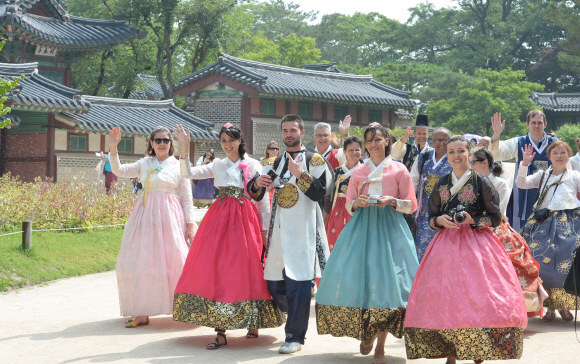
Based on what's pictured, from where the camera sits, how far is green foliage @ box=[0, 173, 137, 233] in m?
11.2

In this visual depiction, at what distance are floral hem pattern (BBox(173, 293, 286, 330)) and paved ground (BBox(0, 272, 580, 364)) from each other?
0.69ft

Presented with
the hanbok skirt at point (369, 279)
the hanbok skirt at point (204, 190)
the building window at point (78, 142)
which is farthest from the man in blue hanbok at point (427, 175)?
the building window at point (78, 142)

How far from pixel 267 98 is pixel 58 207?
1454 cm

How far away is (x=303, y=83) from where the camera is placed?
87.8ft

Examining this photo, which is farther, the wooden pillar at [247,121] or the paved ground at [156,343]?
the wooden pillar at [247,121]

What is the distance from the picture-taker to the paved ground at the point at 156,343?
5.00 m

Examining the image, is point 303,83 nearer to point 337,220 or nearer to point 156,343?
point 337,220

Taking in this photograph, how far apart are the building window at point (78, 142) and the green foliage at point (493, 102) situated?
1809 centimetres

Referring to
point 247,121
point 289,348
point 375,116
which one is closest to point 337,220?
point 289,348

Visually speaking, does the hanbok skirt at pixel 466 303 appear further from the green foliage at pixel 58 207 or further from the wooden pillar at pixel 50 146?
the wooden pillar at pixel 50 146

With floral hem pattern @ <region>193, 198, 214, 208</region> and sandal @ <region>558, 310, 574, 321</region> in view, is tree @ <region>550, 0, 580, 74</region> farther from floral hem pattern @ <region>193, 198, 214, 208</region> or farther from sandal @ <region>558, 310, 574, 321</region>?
sandal @ <region>558, 310, 574, 321</region>

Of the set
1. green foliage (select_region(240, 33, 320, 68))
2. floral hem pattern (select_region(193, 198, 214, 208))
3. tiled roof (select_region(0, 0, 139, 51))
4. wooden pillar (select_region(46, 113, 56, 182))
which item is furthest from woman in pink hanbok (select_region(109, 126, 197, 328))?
green foliage (select_region(240, 33, 320, 68))

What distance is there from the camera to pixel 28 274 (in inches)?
346

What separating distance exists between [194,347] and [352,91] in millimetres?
23251
